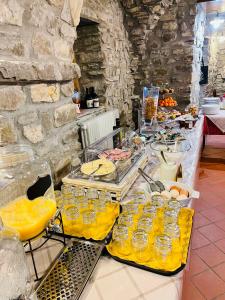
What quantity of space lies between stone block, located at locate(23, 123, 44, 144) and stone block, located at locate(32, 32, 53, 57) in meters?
0.32

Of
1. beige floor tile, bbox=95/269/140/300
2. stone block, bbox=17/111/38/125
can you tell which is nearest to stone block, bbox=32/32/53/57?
stone block, bbox=17/111/38/125

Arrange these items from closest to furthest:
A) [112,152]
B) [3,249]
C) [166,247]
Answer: [3,249], [166,247], [112,152]

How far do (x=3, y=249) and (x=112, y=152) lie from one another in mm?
1030

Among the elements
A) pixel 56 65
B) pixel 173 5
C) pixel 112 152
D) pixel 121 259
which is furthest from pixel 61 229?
pixel 173 5

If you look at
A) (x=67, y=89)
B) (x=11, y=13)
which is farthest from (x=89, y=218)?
(x=11, y=13)

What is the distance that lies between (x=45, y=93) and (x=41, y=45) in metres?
0.21

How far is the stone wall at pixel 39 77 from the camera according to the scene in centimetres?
87

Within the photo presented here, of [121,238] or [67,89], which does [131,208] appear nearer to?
[121,238]

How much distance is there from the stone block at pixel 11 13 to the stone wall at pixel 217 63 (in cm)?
593

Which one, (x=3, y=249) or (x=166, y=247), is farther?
(x=166, y=247)

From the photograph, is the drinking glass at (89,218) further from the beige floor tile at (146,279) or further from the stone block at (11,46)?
the stone block at (11,46)

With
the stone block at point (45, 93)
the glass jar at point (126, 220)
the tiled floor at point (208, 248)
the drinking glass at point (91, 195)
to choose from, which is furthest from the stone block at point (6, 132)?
the tiled floor at point (208, 248)

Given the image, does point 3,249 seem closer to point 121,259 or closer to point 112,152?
point 121,259

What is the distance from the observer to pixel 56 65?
3.63ft
